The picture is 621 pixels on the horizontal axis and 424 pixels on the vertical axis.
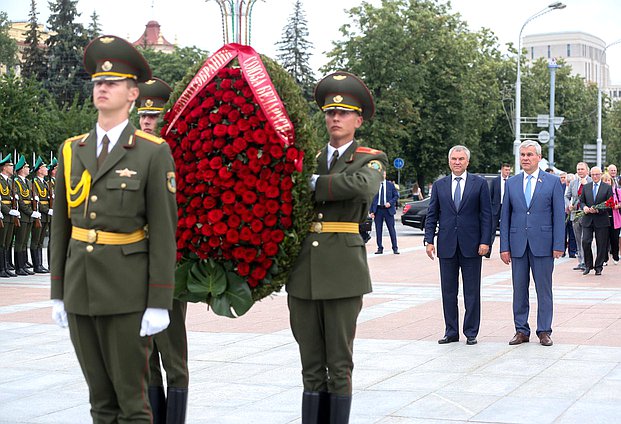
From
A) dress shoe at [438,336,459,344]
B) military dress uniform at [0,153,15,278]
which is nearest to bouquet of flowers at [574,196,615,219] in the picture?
dress shoe at [438,336,459,344]

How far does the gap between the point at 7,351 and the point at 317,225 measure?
4.78m

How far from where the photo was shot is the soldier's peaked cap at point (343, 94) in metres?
5.49

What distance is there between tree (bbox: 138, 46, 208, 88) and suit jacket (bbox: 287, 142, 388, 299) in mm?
57034

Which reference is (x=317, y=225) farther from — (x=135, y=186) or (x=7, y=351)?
(x=7, y=351)

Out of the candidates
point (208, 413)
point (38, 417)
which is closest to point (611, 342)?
point (208, 413)

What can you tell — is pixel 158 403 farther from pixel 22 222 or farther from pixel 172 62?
pixel 172 62

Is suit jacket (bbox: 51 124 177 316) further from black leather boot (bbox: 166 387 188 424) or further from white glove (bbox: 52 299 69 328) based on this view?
black leather boot (bbox: 166 387 188 424)

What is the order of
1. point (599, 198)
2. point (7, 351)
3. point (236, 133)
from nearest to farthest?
point (236, 133) < point (7, 351) < point (599, 198)

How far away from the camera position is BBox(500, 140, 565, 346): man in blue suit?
31.1ft

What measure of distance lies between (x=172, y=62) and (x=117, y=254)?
61383 mm

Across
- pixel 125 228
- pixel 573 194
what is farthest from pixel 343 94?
pixel 573 194

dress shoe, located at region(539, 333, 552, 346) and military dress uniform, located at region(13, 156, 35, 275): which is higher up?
military dress uniform, located at region(13, 156, 35, 275)

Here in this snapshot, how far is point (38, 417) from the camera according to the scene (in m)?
→ 6.36

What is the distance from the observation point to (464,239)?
962 cm
